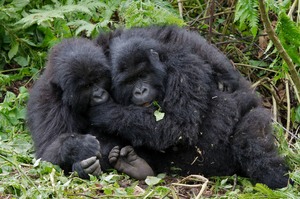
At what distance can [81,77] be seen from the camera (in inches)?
181

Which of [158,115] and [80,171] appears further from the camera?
[158,115]

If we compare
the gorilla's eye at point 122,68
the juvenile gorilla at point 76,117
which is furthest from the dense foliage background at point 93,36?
the gorilla's eye at point 122,68

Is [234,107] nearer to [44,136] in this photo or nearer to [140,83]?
[140,83]

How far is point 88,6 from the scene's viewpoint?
5.98 m

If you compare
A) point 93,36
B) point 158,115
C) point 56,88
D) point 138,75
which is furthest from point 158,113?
point 93,36

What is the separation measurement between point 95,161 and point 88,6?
199 centimetres

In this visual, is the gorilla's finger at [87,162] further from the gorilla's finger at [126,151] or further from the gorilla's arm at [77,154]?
the gorilla's finger at [126,151]

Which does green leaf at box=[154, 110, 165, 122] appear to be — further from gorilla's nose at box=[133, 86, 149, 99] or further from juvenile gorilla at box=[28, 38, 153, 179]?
juvenile gorilla at box=[28, 38, 153, 179]

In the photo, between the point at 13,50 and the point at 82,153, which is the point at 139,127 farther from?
the point at 13,50

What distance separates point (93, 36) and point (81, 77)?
1.30m

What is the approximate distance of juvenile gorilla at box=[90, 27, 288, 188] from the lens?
4535mm

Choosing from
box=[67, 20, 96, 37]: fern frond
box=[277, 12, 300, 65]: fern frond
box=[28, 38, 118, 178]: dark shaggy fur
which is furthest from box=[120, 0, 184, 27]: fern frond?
box=[277, 12, 300, 65]: fern frond

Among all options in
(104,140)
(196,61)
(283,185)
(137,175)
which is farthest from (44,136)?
(283,185)

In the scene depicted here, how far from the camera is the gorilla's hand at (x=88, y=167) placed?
4.37 m
